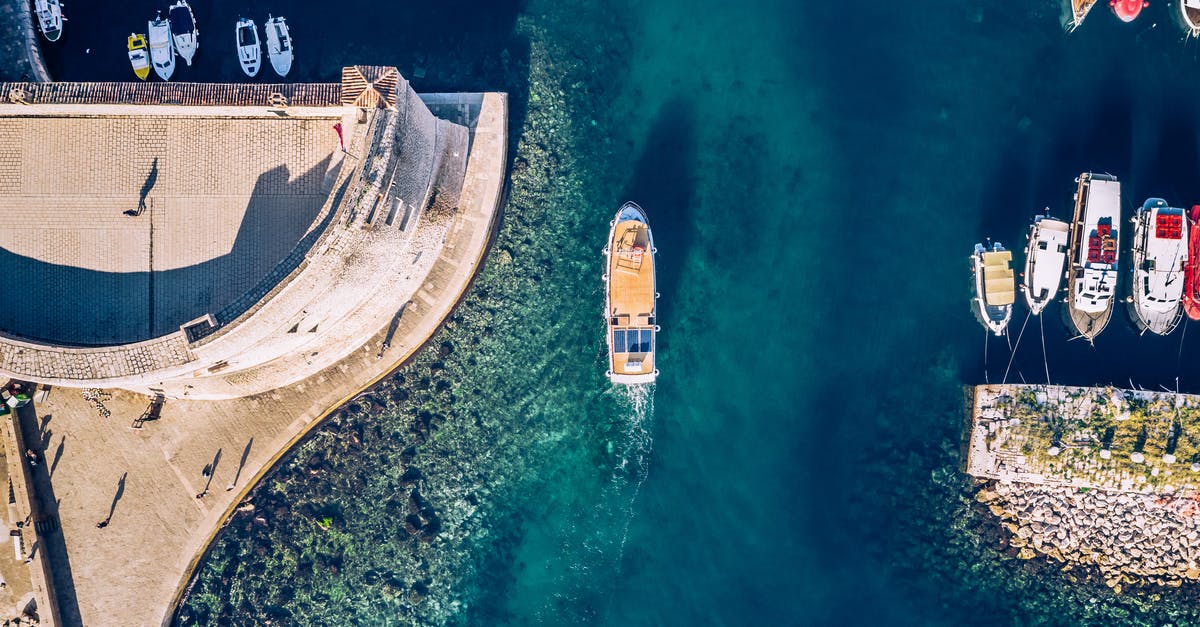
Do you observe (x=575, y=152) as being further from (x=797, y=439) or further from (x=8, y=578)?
(x=8, y=578)

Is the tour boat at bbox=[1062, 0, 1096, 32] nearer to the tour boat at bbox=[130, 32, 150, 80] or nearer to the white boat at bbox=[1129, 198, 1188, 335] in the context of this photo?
the white boat at bbox=[1129, 198, 1188, 335]

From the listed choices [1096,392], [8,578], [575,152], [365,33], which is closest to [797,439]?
[1096,392]

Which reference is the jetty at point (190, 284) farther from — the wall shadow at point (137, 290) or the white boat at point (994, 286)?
the white boat at point (994, 286)

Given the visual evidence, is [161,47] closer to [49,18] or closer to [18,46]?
[49,18]

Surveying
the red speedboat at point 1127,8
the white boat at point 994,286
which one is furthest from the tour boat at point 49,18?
the red speedboat at point 1127,8

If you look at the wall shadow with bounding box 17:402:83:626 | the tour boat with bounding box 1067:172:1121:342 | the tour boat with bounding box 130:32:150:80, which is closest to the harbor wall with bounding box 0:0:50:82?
the tour boat with bounding box 130:32:150:80
